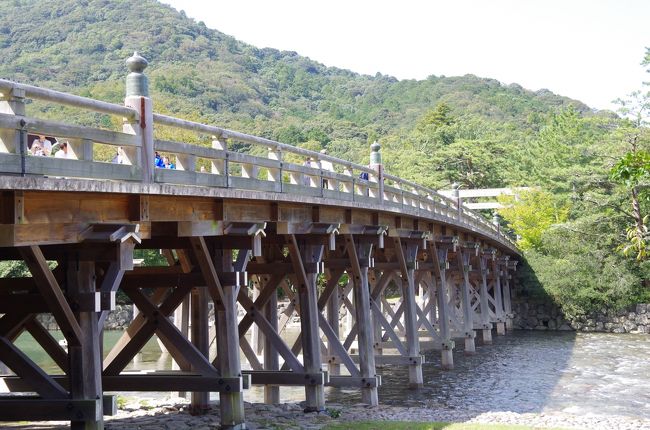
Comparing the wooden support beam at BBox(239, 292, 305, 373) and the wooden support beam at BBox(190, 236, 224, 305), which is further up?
the wooden support beam at BBox(190, 236, 224, 305)

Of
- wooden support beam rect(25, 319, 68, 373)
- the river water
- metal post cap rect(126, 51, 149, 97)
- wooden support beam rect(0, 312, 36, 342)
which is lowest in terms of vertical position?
the river water

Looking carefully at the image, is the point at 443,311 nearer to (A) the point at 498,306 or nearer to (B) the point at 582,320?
(A) the point at 498,306

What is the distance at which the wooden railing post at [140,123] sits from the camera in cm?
855

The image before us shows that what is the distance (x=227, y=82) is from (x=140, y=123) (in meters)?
122

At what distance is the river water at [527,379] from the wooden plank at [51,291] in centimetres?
1086

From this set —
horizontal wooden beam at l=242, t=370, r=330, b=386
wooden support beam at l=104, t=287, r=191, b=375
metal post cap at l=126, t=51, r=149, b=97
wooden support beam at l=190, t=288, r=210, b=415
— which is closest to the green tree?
horizontal wooden beam at l=242, t=370, r=330, b=386

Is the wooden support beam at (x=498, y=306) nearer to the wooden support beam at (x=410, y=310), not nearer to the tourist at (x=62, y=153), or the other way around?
the wooden support beam at (x=410, y=310)

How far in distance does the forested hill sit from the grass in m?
70.5

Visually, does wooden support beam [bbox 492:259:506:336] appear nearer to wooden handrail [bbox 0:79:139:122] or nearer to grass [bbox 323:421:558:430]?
grass [bbox 323:421:558:430]

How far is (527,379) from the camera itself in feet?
75.6

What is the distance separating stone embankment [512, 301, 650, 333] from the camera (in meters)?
39.9

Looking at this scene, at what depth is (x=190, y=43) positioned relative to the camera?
502 ft

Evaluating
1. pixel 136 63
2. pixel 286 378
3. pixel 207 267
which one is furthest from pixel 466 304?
pixel 136 63

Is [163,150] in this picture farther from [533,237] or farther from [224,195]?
[533,237]
